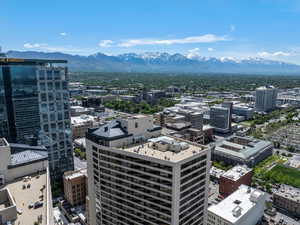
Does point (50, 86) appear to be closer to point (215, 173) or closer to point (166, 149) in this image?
point (166, 149)

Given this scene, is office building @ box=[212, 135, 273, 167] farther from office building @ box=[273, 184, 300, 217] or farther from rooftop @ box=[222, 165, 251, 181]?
office building @ box=[273, 184, 300, 217]

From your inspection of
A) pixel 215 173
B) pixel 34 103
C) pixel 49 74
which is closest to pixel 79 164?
pixel 34 103

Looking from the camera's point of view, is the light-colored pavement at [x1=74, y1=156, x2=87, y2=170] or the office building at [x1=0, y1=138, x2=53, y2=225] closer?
the office building at [x1=0, y1=138, x2=53, y2=225]

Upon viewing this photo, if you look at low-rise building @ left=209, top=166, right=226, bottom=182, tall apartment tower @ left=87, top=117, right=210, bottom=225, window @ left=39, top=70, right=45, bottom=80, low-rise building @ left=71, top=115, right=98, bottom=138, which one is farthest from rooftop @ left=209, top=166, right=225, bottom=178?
low-rise building @ left=71, top=115, right=98, bottom=138

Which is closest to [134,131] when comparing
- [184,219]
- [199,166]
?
[199,166]

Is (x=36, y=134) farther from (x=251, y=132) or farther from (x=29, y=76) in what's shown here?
(x=251, y=132)

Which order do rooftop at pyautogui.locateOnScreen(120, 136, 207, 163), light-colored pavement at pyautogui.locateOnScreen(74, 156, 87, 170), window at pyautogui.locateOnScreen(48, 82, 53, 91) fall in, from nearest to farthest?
1. rooftop at pyautogui.locateOnScreen(120, 136, 207, 163)
2. window at pyautogui.locateOnScreen(48, 82, 53, 91)
3. light-colored pavement at pyautogui.locateOnScreen(74, 156, 87, 170)

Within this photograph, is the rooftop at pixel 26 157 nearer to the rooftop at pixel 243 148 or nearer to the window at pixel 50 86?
the window at pixel 50 86
